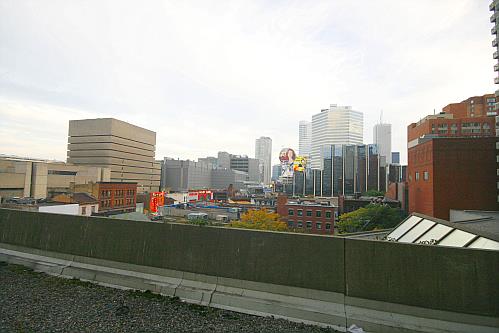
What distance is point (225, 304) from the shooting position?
17.9 ft

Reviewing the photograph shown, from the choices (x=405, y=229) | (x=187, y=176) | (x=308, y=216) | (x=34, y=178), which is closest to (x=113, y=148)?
(x=34, y=178)

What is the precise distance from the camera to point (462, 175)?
41.4m

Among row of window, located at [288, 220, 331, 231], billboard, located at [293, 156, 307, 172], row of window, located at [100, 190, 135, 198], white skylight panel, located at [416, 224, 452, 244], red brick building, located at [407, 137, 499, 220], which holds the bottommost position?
row of window, located at [288, 220, 331, 231]

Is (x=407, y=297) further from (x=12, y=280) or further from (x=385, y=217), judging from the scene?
(x=385, y=217)

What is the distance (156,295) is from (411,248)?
5217 millimetres

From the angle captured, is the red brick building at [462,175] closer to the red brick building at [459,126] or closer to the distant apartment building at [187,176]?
the red brick building at [459,126]

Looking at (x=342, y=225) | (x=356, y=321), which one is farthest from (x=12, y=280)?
(x=342, y=225)

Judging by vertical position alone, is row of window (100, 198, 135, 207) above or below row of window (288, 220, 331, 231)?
above

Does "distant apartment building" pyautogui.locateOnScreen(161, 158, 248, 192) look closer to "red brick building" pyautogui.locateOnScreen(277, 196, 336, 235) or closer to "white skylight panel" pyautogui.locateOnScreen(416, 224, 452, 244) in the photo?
"red brick building" pyautogui.locateOnScreen(277, 196, 336, 235)

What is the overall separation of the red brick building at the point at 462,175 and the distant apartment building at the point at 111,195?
59590 mm

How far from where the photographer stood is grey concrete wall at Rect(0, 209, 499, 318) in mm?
4578

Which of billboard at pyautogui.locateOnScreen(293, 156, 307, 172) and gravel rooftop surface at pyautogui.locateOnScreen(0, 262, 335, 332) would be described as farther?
billboard at pyautogui.locateOnScreen(293, 156, 307, 172)

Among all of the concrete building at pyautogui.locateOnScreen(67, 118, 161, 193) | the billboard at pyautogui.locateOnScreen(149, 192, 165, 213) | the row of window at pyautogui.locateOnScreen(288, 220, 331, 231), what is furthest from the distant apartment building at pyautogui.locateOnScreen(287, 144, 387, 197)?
the concrete building at pyautogui.locateOnScreen(67, 118, 161, 193)

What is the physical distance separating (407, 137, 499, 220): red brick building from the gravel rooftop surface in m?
46.5
